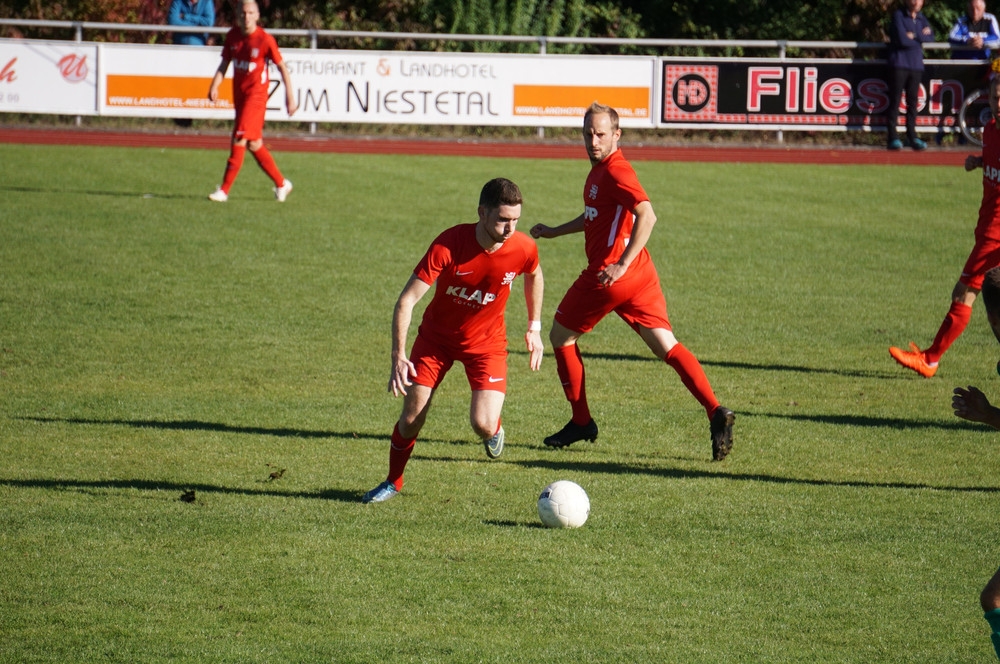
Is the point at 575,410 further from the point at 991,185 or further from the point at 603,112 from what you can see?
the point at 991,185

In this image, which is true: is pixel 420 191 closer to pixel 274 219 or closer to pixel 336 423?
pixel 274 219

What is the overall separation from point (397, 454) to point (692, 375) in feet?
6.35

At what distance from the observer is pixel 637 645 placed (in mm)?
4668

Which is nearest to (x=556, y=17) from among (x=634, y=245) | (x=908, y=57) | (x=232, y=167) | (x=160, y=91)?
(x=908, y=57)

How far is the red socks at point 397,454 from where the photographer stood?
6258 millimetres

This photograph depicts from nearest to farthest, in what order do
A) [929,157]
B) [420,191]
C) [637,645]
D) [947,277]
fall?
[637,645]
[947,277]
[420,191]
[929,157]

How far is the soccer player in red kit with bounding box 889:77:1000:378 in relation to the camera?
868 centimetres

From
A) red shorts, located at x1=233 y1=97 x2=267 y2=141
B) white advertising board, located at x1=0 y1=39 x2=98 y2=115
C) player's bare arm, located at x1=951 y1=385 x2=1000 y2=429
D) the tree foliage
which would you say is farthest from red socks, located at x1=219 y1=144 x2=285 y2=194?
the tree foliage

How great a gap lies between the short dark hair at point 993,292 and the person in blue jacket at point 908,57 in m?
18.3

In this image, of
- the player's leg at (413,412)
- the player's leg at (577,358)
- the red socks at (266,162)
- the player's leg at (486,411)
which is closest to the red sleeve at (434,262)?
the player's leg at (413,412)

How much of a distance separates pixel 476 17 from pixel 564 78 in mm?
6749

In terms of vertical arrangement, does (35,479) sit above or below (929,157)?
below

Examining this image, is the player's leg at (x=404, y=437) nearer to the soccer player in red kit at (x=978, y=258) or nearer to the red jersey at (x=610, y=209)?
the red jersey at (x=610, y=209)

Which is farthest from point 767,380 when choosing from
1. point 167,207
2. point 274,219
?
point 167,207
